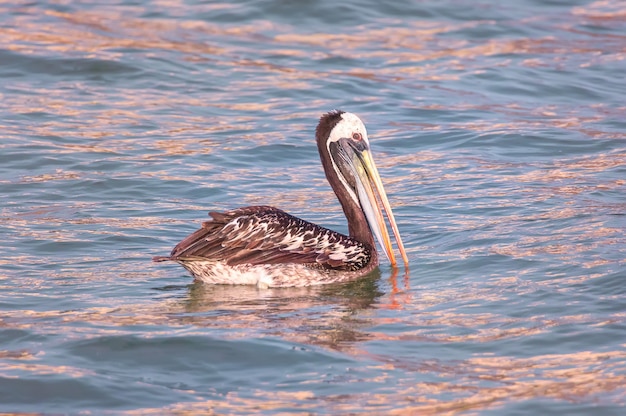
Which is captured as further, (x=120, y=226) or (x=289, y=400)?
(x=120, y=226)

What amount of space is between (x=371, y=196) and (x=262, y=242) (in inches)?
49.1

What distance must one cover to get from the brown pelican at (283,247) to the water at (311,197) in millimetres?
151

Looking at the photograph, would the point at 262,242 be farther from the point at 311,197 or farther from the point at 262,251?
the point at 311,197

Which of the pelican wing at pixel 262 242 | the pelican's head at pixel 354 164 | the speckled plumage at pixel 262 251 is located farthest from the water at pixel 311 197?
the pelican's head at pixel 354 164

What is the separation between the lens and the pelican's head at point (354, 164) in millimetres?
9305

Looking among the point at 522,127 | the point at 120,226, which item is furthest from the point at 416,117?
the point at 120,226

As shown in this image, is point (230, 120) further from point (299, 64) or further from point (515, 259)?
point (515, 259)

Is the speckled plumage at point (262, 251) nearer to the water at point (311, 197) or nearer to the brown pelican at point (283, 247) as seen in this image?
the brown pelican at point (283, 247)

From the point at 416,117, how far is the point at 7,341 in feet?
27.7

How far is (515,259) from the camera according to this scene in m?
9.11

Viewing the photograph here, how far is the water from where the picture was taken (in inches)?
265

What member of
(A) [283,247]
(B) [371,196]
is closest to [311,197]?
(B) [371,196]

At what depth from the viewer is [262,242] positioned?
868 centimetres

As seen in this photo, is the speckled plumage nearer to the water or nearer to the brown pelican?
the brown pelican
